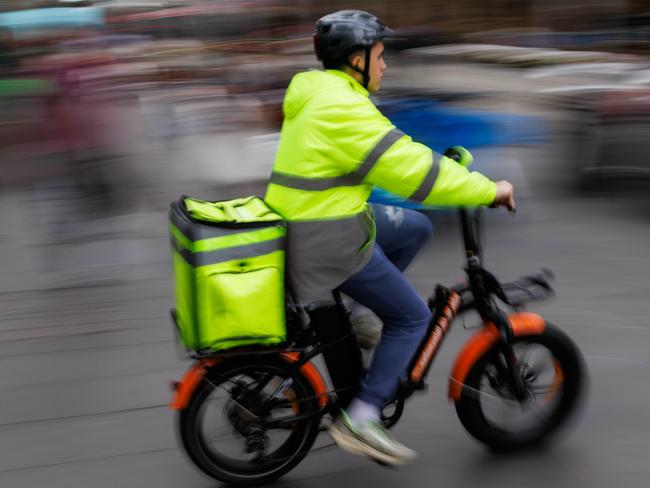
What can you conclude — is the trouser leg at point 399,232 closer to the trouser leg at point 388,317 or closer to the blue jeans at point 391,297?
the blue jeans at point 391,297

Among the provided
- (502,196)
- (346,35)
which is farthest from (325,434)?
(346,35)

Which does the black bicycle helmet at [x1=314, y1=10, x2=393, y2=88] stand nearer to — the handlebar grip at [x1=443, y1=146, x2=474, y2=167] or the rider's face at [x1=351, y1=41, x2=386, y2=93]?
the rider's face at [x1=351, y1=41, x2=386, y2=93]

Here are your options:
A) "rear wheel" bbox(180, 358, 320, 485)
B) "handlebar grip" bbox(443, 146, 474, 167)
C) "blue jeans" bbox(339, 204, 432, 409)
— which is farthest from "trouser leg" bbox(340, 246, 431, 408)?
"handlebar grip" bbox(443, 146, 474, 167)

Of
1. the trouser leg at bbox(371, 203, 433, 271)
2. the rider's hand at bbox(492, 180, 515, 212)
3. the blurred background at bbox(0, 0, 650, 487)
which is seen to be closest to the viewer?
the rider's hand at bbox(492, 180, 515, 212)

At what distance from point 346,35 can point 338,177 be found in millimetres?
486

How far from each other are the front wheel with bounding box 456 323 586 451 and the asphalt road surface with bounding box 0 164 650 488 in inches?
4.2

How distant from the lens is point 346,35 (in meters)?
3.15

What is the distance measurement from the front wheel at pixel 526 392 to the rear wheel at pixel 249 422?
2.11 ft

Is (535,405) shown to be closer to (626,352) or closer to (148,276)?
(626,352)

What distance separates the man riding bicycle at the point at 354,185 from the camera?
3070 mm

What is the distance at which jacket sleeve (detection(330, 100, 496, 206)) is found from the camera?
305 centimetres

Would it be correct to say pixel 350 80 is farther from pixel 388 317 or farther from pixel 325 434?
pixel 325 434

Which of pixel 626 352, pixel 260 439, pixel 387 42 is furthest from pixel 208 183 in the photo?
pixel 260 439

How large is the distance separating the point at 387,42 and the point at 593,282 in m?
3.20
